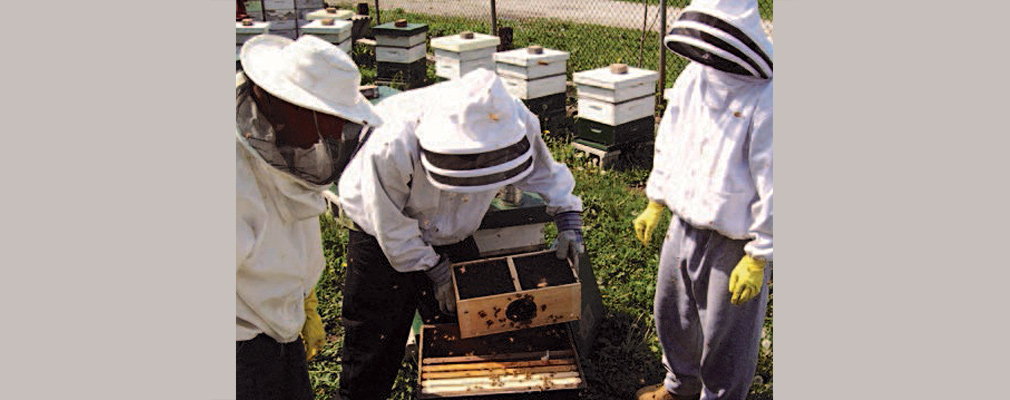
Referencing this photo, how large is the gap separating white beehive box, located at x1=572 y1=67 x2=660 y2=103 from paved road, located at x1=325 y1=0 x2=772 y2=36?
7995 mm

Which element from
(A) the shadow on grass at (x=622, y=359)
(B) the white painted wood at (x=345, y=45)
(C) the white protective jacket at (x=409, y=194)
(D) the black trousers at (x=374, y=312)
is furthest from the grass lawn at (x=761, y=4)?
(D) the black trousers at (x=374, y=312)

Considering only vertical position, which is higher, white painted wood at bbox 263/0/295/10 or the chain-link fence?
white painted wood at bbox 263/0/295/10

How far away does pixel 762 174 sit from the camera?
306 centimetres

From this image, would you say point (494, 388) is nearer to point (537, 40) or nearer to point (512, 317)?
point (512, 317)

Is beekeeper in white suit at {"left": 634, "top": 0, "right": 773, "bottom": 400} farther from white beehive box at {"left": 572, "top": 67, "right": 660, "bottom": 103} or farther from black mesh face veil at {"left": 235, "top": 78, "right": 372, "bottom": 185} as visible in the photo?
white beehive box at {"left": 572, "top": 67, "right": 660, "bottom": 103}

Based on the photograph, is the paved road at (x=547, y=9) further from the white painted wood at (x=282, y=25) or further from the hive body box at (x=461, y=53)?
the hive body box at (x=461, y=53)

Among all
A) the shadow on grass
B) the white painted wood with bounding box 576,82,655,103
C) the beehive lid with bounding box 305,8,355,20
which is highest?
the beehive lid with bounding box 305,8,355,20

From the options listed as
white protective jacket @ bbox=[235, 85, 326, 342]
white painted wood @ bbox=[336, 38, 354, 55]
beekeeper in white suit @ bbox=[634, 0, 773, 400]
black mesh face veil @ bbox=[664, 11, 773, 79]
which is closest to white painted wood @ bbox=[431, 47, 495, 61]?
white painted wood @ bbox=[336, 38, 354, 55]

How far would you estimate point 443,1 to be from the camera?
1791cm

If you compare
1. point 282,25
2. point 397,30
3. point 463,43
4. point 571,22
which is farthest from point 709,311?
point 571,22

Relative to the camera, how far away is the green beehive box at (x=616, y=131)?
6797 millimetres

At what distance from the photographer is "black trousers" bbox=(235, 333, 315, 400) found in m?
2.59

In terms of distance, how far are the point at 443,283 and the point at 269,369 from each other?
1071mm

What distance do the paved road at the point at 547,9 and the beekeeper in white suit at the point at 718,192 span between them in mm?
11344
